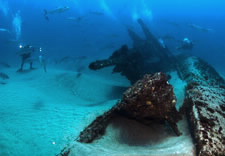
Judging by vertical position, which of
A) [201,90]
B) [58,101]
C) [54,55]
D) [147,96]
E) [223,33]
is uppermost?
[147,96]

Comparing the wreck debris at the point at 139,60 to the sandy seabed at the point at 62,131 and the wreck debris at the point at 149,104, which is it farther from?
the wreck debris at the point at 149,104

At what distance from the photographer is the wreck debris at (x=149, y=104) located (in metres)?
3.97

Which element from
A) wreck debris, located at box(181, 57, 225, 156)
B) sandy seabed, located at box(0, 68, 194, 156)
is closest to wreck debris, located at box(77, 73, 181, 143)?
sandy seabed, located at box(0, 68, 194, 156)

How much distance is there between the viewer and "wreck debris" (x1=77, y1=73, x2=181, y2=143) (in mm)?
3967

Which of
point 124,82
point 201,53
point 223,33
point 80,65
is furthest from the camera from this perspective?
point 223,33

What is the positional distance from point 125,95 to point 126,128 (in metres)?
0.75

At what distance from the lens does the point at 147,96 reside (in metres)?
3.97

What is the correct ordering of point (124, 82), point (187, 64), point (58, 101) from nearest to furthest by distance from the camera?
point (58, 101) < point (187, 64) < point (124, 82)

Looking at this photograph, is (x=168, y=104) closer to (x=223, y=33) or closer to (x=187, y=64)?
(x=187, y=64)

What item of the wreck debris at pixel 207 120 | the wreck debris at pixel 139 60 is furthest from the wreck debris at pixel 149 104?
the wreck debris at pixel 139 60

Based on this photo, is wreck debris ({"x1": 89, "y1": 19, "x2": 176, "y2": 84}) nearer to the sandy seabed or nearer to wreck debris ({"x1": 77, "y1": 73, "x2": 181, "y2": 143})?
the sandy seabed

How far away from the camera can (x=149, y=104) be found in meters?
4.00

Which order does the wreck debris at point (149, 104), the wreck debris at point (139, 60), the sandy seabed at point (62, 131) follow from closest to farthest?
the sandy seabed at point (62, 131)
the wreck debris at point (149, 104)
the wreck debris at point (139, 60)

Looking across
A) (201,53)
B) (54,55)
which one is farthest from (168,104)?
(54,55)
